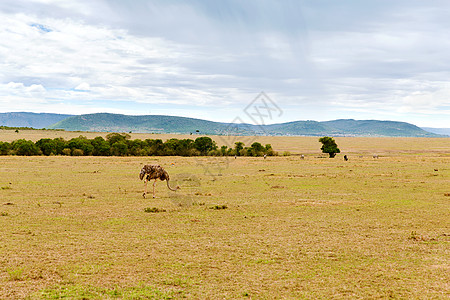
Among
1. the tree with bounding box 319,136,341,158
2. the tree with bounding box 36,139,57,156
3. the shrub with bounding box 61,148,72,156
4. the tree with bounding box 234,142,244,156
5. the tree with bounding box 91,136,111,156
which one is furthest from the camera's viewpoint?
the tree with bounding box 234,142,244,156

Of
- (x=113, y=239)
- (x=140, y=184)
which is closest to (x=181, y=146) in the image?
(x=140, y=184)

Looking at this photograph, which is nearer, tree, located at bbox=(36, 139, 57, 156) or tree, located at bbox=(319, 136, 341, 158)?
tree, located at bbox=(36, 139, 57, 156)

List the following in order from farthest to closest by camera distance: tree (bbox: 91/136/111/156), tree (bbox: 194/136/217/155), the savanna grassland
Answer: tree (bbox: 194/136/217/155) < tree (bbox: 91/136/111/156) < the savanna grassland

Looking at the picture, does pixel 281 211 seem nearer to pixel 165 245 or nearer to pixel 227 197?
pixel 227 197

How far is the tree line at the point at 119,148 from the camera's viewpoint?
59.9m

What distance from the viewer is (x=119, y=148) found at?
213 feet

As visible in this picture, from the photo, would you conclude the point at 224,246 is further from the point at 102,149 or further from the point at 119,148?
the point at 102,149

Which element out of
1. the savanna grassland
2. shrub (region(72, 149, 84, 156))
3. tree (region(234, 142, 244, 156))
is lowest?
the savanna grassland

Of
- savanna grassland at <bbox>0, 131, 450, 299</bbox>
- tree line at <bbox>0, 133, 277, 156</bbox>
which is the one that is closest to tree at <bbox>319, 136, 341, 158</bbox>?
tree line at <bbox>0, 133, 277, 156</bbox>

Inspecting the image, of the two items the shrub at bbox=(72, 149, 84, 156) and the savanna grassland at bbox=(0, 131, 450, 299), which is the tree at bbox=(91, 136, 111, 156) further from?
the savanna grassland at bbox=(0, 131, 450, 299)

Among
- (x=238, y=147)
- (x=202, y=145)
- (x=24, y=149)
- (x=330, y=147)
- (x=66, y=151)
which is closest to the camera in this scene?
(x=24, y=149)

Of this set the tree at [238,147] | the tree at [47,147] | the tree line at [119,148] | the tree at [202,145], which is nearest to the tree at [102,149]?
the tree line at [119,148]

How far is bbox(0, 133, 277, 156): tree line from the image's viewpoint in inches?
2360

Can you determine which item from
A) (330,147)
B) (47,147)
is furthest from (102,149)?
(330,147)
